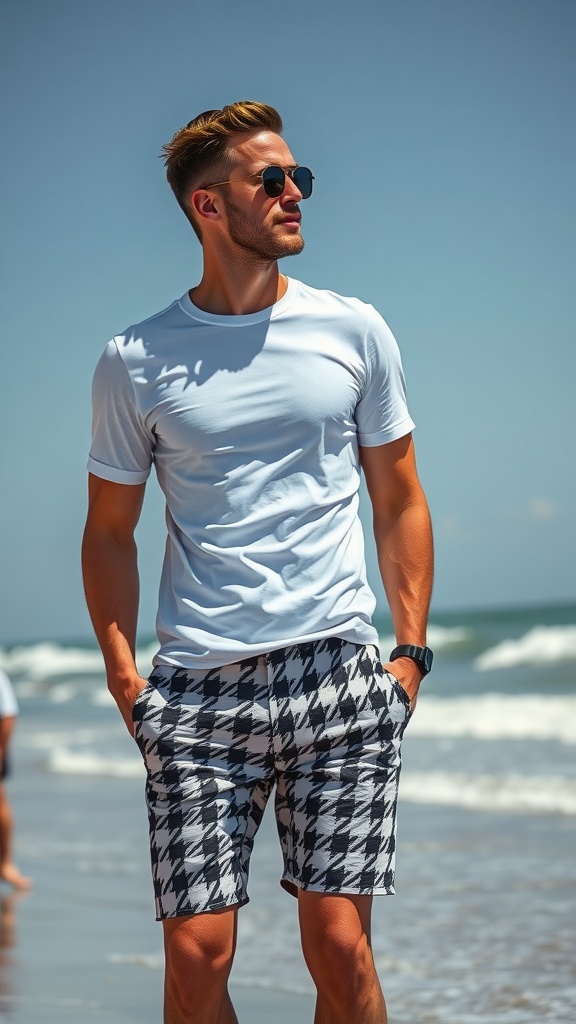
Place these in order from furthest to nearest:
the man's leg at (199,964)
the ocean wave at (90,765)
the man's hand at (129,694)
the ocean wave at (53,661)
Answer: the ocean wave at (53,661) < the ocean wave at (90,765) < the man's hand at (129,694) < the man's leg at (199,964)

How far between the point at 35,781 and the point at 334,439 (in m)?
10.7

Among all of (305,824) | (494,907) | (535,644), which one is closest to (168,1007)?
(305,824)

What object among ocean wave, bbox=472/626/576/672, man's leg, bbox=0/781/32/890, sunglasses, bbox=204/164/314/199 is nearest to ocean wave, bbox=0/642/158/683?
ocean wave, bbox=472/626/576/672

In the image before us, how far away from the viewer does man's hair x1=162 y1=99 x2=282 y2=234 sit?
8.57ft

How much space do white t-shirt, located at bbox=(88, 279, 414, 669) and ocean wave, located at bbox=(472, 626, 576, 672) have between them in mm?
22001

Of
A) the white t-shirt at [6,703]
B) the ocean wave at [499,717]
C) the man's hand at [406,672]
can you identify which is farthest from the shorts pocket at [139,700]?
the ocean wave at [499,717]

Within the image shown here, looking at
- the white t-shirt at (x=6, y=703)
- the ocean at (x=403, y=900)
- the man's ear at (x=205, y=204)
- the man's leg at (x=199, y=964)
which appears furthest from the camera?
the white t-shirt at (x=6, y=703)

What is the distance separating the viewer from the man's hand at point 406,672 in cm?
259

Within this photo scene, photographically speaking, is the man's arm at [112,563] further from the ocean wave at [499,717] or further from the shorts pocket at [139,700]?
the ocean wave at [499,717]

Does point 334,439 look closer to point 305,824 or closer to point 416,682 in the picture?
point 416,682

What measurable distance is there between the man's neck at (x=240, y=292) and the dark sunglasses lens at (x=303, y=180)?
159mm

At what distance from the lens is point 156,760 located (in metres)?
2.45

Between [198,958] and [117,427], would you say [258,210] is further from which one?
[198,958]

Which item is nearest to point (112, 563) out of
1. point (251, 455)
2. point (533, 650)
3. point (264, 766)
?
point (251, 455)
